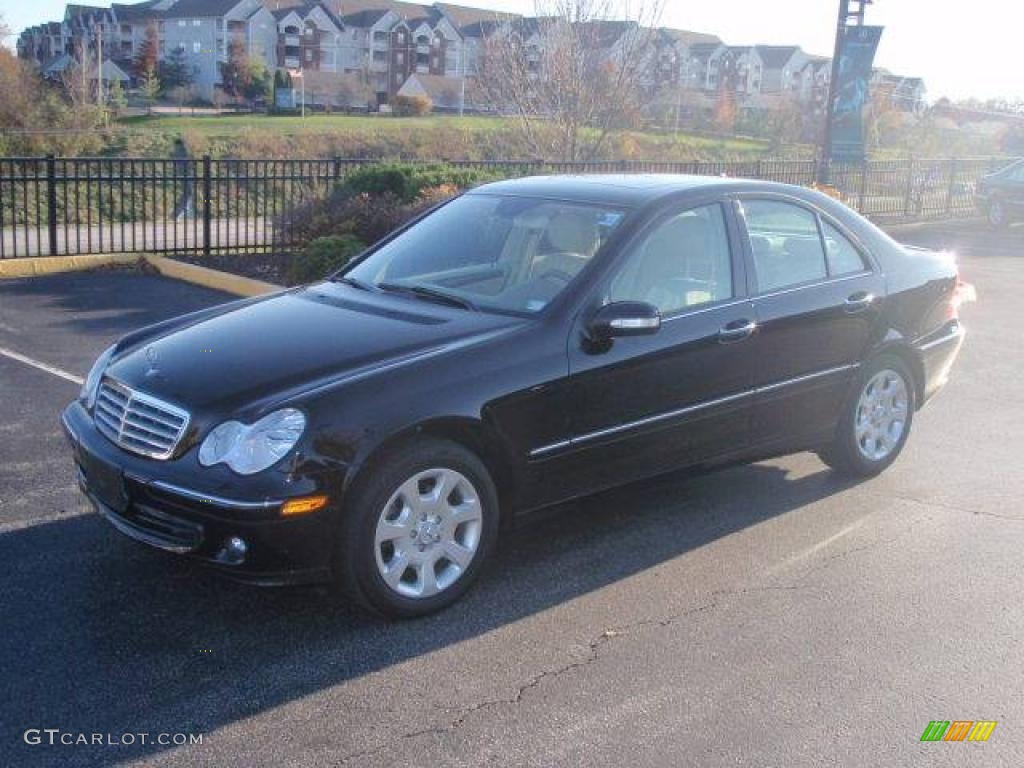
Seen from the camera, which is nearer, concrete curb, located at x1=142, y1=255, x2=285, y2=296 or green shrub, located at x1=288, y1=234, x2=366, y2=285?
green shrub, located at x1=288, y1=234, x2=366, y2=285

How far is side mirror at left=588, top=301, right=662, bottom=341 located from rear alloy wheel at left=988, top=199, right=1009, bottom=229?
66.9ft

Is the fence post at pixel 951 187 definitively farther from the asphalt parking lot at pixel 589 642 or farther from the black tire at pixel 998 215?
the asphalt parking lot at pixel 589 642

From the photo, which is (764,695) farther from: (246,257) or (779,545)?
(246,257)

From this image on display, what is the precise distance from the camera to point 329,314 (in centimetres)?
507

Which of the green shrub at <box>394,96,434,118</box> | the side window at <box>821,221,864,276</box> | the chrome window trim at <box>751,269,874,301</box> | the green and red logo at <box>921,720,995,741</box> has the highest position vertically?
the green shrub at <box>394,96,434,118</box>

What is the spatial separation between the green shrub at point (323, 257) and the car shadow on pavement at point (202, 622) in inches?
235

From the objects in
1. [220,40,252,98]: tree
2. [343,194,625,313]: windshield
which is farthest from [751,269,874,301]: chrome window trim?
[220,40,252,98]: tree

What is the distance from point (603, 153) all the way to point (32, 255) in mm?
12637

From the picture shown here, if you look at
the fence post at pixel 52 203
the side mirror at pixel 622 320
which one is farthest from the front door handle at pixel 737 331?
the fence post at pixel 52 203

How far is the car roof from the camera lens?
5.50m

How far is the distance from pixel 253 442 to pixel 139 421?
0.60 meters

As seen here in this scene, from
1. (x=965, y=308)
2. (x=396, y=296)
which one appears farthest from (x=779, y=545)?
(x=965, y=308)

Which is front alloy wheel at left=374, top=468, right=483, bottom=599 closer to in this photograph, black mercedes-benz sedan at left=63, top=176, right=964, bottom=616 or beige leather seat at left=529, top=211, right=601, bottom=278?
black mercedes-benz sedan at left=63, top=176, right=964, bottom=616

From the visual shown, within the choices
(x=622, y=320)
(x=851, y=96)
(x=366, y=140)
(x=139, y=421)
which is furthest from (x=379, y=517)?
(x=366, y=140)
